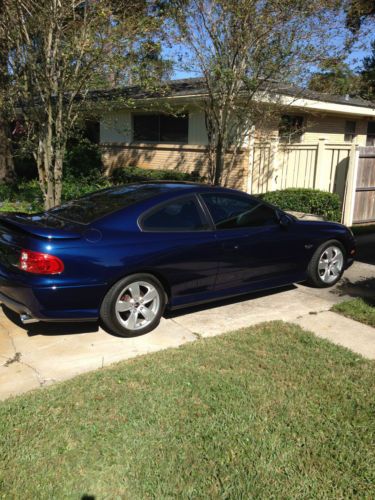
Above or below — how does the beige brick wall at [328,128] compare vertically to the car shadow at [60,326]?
above

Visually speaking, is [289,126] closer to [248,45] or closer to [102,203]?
[248,45]

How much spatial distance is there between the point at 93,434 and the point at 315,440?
4.65ft

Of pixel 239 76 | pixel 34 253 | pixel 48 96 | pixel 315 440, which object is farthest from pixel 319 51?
pixel 315 440

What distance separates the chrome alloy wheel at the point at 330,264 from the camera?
6.22 meters

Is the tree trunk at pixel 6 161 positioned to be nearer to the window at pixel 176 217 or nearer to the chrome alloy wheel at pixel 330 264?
the window at pixel 176 217

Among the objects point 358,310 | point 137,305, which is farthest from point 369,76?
point 137,305

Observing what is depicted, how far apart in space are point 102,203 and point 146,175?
10336 millimetres

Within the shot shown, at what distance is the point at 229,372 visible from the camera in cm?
383

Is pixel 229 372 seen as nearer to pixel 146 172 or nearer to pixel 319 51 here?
pixel 319 51

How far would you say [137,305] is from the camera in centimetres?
452

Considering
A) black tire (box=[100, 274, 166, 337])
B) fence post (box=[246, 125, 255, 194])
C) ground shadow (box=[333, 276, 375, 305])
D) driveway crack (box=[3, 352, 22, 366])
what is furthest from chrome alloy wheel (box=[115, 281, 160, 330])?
fence post (box=[246, 125, 255, 194])

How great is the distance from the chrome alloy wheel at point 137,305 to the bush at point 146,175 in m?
9.17

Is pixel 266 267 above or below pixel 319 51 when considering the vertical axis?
below

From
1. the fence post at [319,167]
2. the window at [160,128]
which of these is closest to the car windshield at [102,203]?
the fence post at [319,167]
